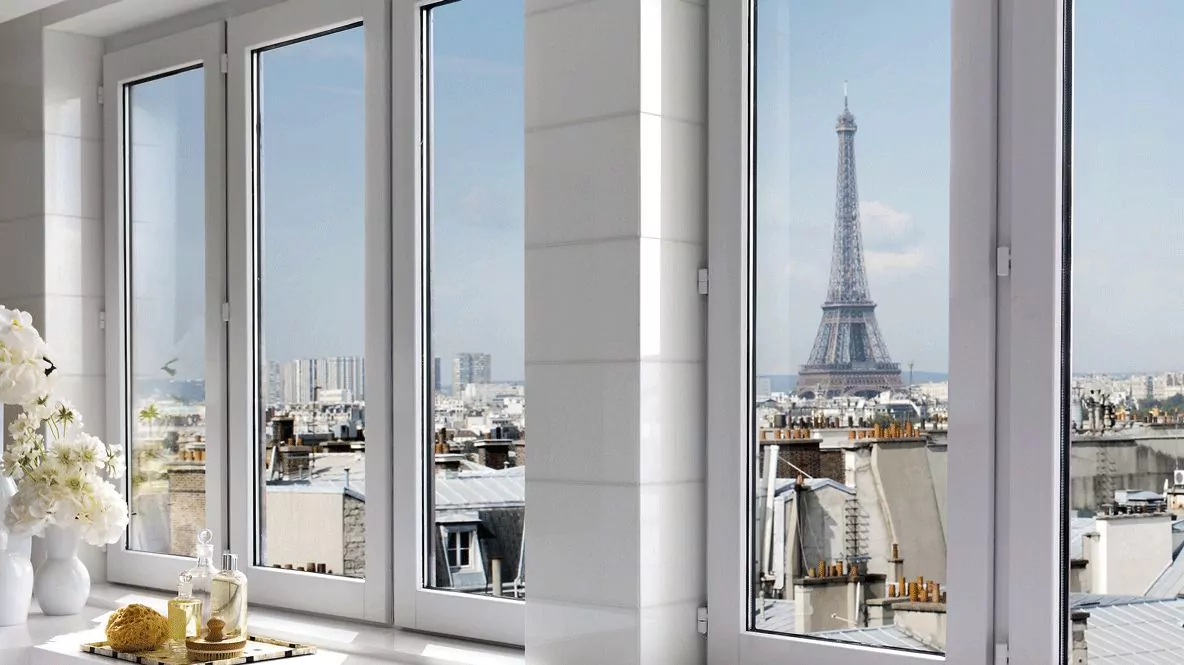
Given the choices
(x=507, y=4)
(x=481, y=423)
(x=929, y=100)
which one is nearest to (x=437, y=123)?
(x=507, y=4)

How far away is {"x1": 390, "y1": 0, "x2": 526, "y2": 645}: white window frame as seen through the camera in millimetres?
2752

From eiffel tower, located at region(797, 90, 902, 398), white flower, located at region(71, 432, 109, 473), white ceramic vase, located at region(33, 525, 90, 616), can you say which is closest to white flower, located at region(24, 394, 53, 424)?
white flower, located at region(71, 432, 109, 473)

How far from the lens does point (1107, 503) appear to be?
1837 mm

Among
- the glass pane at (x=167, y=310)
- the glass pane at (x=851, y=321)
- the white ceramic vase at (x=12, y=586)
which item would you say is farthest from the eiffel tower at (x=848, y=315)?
the white ceramic vase at (x=12, y=586)

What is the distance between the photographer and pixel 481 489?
8.68 ft

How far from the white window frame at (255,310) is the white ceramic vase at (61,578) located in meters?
0.38

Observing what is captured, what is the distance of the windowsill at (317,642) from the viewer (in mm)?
2502

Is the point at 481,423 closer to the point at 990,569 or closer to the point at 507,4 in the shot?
the point at 507,4

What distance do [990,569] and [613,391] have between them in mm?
669

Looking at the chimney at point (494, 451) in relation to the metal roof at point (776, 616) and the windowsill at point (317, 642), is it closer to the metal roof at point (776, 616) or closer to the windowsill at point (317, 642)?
the windowsill at point (317, 642)

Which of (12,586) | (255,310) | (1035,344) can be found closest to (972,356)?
(1035,344)

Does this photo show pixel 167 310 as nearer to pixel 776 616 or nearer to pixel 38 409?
pixel 38 409

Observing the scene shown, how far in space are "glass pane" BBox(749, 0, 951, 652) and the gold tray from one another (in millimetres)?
945

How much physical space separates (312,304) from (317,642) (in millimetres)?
793
